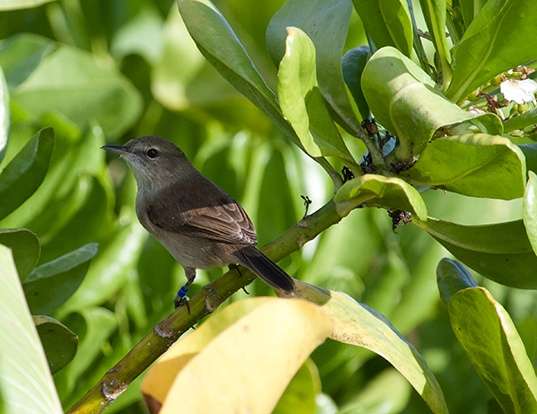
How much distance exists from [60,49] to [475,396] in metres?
1.74

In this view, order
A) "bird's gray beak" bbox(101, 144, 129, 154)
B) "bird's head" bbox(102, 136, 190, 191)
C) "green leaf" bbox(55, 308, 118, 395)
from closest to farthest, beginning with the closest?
1. "green leaf" bbox(55, 308, 118, 395)
2. "bird's gray beak" bbox(101, 144, 129, 154)
3. "bird's head" bbox(102, 136, 190, 191)

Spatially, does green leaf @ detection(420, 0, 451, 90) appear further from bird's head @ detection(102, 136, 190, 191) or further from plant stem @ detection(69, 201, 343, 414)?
bird's head @ detection(102, 136, 190, 191)

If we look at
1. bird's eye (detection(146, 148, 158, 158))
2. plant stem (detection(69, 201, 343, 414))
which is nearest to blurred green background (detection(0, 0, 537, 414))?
bird's eye (detection(146, 148, 158, 158))

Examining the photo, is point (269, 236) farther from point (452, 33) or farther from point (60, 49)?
point (452, 33)

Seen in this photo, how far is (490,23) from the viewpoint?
6.98 ft

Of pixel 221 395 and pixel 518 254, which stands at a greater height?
pixel 221 395

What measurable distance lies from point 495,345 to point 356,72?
0.67m

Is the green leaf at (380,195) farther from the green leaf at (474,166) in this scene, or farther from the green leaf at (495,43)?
the green leaf at (495,43)

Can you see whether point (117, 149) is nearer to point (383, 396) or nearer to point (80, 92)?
point (80, 92)

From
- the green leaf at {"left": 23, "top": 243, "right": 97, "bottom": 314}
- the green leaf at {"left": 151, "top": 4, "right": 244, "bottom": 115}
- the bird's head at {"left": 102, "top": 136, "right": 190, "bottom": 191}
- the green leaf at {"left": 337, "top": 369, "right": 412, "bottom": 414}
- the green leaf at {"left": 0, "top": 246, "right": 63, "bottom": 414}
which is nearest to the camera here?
the green leaf at {"left": 0, "top": 246, "right": 63, "bottom": 414}

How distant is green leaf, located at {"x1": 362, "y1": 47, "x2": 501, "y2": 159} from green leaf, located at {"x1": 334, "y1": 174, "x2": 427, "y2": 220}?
4.2 inches

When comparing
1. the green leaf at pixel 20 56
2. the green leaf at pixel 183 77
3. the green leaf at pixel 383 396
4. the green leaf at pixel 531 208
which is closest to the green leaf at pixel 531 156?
the green leaf at pixel 531 208

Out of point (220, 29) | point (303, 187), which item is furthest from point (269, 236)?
point (220, 29)

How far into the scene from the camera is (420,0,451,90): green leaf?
87.0 inches
